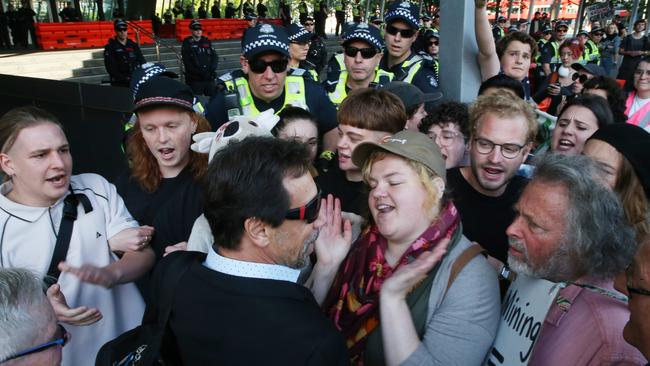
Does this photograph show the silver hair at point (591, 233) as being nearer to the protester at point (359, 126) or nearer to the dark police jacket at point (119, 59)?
the protester at point (359, 126)

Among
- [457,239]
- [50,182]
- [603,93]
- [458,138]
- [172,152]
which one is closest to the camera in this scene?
[457,239]

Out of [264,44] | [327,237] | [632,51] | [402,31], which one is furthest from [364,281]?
[632,51]

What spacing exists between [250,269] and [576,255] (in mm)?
1093

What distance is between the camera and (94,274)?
6.92ft

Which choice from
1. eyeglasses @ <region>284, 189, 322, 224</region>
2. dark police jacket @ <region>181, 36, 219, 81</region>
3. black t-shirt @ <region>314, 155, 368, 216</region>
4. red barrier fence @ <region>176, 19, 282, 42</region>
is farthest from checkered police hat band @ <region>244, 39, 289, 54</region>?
red barrier fence @ <region>176, 19, 282, 42</region>

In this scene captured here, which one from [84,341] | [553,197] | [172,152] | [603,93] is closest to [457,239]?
[553,197]

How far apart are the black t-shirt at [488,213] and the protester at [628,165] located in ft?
1.48

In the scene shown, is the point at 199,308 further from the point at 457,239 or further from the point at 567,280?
the point at 567,280

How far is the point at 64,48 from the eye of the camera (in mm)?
19172

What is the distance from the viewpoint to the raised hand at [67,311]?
1.93 meters

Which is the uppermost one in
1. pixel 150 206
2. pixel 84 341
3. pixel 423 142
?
pixel 423 142

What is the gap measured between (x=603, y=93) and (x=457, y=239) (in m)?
2.51

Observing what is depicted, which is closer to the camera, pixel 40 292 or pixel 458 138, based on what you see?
pixel 40 292

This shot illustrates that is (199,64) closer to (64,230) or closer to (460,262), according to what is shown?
(64,230)
